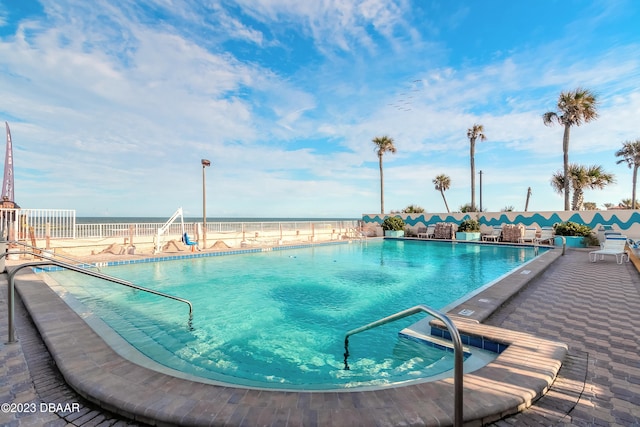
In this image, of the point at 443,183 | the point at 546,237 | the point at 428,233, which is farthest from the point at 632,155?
the point at 428,233

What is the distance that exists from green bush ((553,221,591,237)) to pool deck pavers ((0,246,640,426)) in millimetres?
11883

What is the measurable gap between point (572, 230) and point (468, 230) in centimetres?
456

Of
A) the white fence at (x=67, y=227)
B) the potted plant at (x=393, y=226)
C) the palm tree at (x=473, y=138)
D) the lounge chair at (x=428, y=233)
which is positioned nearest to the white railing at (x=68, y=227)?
the white fence at (x=67, y=227)

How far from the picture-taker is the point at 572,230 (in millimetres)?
13000

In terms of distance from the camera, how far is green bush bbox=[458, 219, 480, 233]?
658 inches

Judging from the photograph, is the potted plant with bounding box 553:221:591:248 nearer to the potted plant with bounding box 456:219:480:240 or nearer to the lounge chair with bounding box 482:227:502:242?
the lounge chair with bounding box 482:227:502:242

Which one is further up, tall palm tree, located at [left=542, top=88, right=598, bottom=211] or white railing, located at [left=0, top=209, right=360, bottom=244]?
tall palm tree, located at [left=542, top=88, right=598, bottom=211]

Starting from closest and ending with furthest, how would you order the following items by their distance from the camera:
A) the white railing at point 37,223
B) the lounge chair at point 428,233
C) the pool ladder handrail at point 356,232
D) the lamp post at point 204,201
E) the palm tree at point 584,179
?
the white railing at point 37,223 < the lamp post at point 204,201 < the palm tree at point 584,179 < the lounge chair at point 428,233 < the pool ladder handrail at point 356,232

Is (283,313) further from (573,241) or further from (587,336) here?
(573,241)

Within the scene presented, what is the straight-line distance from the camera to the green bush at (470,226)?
658 inches

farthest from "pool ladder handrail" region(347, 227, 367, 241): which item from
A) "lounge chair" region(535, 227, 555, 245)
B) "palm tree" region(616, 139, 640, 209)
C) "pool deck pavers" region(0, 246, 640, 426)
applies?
"palm tree" region(616, 139, 640, 209)

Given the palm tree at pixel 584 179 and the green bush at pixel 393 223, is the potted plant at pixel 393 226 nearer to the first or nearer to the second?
the green bush at pixel 393 223

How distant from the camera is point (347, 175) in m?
25.9

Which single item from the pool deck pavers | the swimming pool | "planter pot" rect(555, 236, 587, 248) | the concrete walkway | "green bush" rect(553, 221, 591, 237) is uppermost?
"green bush" rect(553, 221, 591, 237)
